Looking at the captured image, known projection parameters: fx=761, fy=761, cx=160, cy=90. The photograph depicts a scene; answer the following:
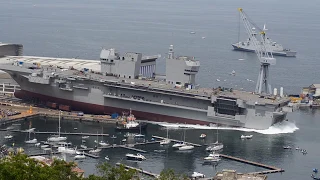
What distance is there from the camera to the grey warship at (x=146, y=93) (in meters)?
51.4

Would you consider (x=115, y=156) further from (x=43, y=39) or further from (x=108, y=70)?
(x=43, y=39)

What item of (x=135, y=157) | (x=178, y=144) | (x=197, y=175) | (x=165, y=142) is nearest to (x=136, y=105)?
(x=165, y=142)

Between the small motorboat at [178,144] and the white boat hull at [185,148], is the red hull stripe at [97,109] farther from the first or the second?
the white boat hull at [185,148]

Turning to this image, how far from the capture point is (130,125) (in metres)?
50.0

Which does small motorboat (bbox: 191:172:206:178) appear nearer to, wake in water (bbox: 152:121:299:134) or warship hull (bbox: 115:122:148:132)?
warship hull (bbox: 115:122:148:132)

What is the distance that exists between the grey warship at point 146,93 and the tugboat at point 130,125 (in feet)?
8.31

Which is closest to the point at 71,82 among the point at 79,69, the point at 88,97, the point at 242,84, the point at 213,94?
the point at 88,97

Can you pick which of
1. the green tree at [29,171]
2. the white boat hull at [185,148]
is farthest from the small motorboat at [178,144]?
the green tree at [29,171]

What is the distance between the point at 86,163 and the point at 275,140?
13049mm

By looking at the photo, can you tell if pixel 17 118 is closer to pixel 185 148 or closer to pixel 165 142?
pixel 165 142

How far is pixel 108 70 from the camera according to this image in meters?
58.1

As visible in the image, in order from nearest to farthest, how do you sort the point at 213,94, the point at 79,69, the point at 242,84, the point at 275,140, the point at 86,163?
1. the point at 86,163
2. the point at 275,140
3. the point at 213,94
4. the point at 79,69
5. the point at 242,84

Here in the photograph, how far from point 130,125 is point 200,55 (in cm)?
4463

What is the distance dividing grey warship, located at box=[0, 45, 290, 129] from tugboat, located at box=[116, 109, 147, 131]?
2532 millimetres
